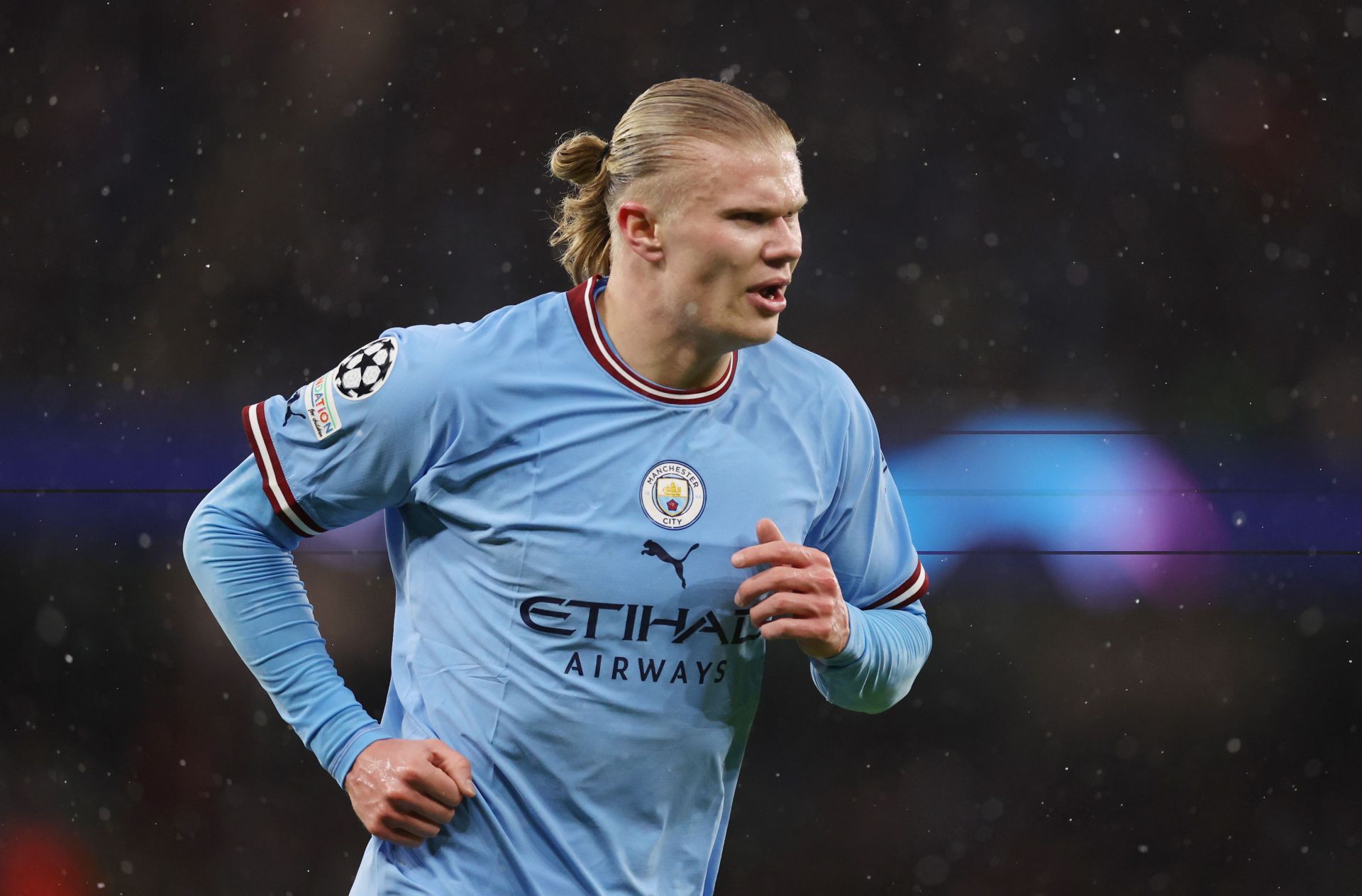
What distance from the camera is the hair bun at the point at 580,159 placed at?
166cm

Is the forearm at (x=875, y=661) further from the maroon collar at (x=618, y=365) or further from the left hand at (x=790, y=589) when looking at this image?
the maroon collar at (x=618, y=365)

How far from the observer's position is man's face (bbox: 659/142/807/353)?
1.49 metres

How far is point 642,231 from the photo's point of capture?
1.54 meters

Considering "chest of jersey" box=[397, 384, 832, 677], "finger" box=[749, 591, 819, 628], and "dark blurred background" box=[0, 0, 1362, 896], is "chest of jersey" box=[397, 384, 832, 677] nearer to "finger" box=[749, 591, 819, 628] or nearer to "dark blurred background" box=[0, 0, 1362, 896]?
"finger" box=[749, 591, 819, 628]

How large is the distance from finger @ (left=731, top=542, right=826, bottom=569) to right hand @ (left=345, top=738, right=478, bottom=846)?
363mm

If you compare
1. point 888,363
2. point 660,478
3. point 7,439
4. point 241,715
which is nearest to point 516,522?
point 660,478

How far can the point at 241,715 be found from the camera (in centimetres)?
310

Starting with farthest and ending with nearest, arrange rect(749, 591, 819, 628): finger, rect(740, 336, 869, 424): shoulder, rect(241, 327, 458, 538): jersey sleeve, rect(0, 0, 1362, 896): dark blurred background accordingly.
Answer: rect(0, 0, 1362, 896): dark blurred background, rect(740, 336, 869, 424): shoulder, rect(241, 327, 458, 538): jersey sleeve, rect(749, 591, 819, 628): finger

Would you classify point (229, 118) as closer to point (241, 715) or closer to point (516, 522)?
point (241, 715)

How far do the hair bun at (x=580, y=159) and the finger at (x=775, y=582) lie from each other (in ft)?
1.85

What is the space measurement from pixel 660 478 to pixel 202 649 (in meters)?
1.98

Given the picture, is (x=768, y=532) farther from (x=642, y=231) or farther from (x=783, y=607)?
(x=642, y=231)

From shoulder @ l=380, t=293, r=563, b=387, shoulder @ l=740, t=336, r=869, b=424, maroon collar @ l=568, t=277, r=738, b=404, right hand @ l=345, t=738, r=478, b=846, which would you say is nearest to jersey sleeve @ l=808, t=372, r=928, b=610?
shoulder @ l=740, t=336, r=869, b=424

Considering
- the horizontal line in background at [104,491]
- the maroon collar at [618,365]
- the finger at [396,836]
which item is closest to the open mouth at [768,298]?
the maroon collar at [618,365]
